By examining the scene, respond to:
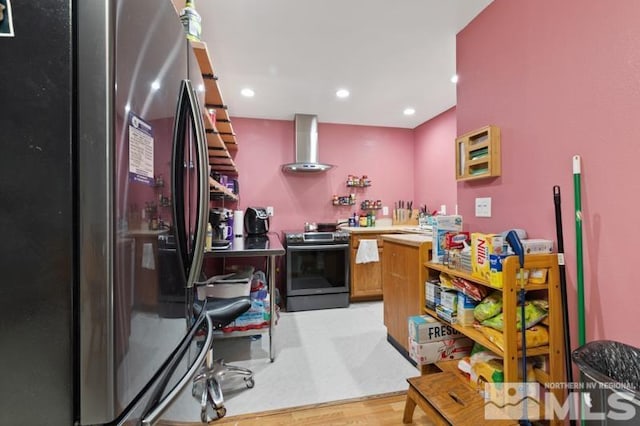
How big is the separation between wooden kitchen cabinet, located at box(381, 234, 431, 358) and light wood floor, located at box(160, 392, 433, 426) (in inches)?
22.7

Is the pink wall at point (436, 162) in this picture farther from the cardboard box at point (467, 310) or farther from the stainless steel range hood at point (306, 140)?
the cardboard box at point (467, 310)

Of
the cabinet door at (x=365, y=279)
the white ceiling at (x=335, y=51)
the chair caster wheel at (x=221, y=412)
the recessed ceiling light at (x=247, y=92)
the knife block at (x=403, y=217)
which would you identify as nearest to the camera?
the chair caster wheel at (x=221, y=412)

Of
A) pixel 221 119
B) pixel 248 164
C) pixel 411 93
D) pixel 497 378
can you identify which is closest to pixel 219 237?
pixel 221 119

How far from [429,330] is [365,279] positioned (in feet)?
5.82

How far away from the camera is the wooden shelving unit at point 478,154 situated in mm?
1694

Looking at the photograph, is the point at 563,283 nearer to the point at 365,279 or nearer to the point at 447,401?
the point at 447,401

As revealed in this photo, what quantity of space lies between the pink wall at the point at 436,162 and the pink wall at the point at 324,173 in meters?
0.19

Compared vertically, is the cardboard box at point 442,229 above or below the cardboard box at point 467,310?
above

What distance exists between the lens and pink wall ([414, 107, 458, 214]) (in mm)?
3471

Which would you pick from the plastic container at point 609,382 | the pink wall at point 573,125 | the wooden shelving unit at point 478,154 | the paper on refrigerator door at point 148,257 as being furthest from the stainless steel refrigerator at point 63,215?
the wooden shelving unit at point 478,154

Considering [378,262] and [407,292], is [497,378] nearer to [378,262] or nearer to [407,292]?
[407,292]

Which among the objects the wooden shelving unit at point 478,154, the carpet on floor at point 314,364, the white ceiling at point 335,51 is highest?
the white ceiling at point 335,51

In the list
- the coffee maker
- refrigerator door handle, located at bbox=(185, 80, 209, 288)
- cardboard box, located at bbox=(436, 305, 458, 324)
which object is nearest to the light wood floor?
cardboard box, located at bbox=(436, 305, 458, 324)

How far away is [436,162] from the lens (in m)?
3.76
